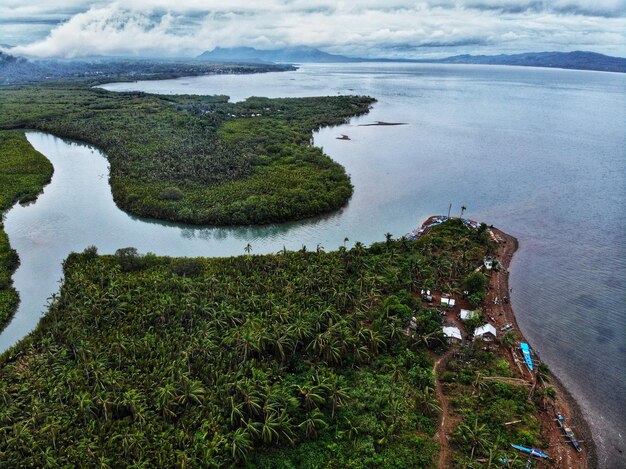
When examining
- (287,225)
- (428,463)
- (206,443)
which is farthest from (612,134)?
(206,443)

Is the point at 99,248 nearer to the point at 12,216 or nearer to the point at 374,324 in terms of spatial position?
the point at 12,216

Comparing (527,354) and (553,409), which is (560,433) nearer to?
(553,409)

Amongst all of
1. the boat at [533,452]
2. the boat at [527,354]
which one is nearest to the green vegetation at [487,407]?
the boat at [533,452]

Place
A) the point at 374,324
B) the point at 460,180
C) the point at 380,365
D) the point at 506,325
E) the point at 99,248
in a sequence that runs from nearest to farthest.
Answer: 1. the point at 380,365
2. the point at 374,324
3. the point at 506,325
4. the point at 99,248
5. the point at 460,180

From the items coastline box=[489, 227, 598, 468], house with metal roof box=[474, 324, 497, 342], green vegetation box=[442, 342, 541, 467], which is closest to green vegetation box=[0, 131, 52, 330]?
green vegetation box=[442, 342, 541, 467]

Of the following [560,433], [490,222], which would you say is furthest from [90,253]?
[490,222]
